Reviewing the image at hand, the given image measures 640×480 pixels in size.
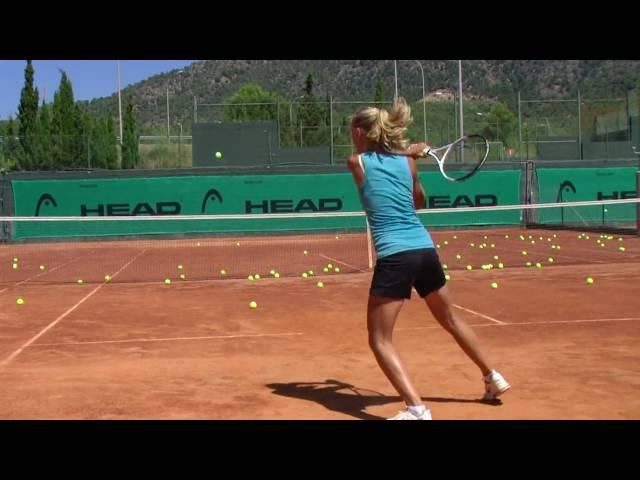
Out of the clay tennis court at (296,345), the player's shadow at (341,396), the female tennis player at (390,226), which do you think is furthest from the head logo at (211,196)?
the female tennis player at (390,226)

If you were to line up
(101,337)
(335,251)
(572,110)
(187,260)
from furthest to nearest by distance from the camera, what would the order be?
(572,110) → (335,251) → (187,260) → (101,337)

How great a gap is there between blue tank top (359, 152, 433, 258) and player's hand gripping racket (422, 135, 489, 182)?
262 millimetres

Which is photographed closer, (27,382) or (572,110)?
(27,382)

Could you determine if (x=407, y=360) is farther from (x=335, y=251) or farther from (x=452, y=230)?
(x=452, y=230)

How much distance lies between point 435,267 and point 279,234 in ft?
62.9

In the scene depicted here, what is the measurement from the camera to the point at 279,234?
23344 mm

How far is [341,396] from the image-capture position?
16.1 feet

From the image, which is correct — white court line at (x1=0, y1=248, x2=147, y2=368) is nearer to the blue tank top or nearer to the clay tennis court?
the clay tennis court

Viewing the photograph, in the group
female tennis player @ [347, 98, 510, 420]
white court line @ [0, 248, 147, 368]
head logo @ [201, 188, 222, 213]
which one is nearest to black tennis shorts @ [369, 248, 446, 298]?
female tennis player @ [347, 98, 510, 420]

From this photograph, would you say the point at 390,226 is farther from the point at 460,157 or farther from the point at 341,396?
the point at 460,157

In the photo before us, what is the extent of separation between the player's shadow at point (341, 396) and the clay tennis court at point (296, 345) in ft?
0.04

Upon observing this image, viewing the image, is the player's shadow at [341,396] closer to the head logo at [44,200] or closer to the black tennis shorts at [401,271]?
the black tennis shorts at [401,271]
